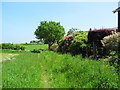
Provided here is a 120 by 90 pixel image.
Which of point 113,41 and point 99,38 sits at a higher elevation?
point 99,38

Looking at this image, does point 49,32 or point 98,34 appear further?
point 49,32

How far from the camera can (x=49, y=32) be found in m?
50.0

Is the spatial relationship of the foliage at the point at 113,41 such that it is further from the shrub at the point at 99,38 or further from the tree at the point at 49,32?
the tree at the point at 49,32

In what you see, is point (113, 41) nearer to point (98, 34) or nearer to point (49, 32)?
point (98, 34)

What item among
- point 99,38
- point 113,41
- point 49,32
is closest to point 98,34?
point 99,38

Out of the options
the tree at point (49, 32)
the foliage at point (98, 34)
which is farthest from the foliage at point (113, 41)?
the tree at point (49, 32)

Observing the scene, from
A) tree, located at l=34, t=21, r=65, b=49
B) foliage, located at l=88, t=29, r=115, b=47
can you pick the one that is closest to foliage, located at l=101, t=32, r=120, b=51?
foliage, located at l=88, t=29, r=115, b=47

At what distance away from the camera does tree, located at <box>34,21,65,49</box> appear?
1948 inches

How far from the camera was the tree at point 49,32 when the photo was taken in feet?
162

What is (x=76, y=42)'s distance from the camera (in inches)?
549

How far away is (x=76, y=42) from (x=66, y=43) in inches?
157

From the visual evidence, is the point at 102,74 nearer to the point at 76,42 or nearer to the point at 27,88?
the point at 27,88

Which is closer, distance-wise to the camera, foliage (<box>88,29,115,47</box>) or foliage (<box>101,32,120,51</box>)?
foliage (<box>101,32,120,51</box>)

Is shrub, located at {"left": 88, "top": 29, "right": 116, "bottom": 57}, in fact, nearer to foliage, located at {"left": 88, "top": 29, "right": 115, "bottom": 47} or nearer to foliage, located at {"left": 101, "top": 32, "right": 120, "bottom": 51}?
foliage, located at {"left": 88, "top": 29, "right": 115, "bottom": 47}
